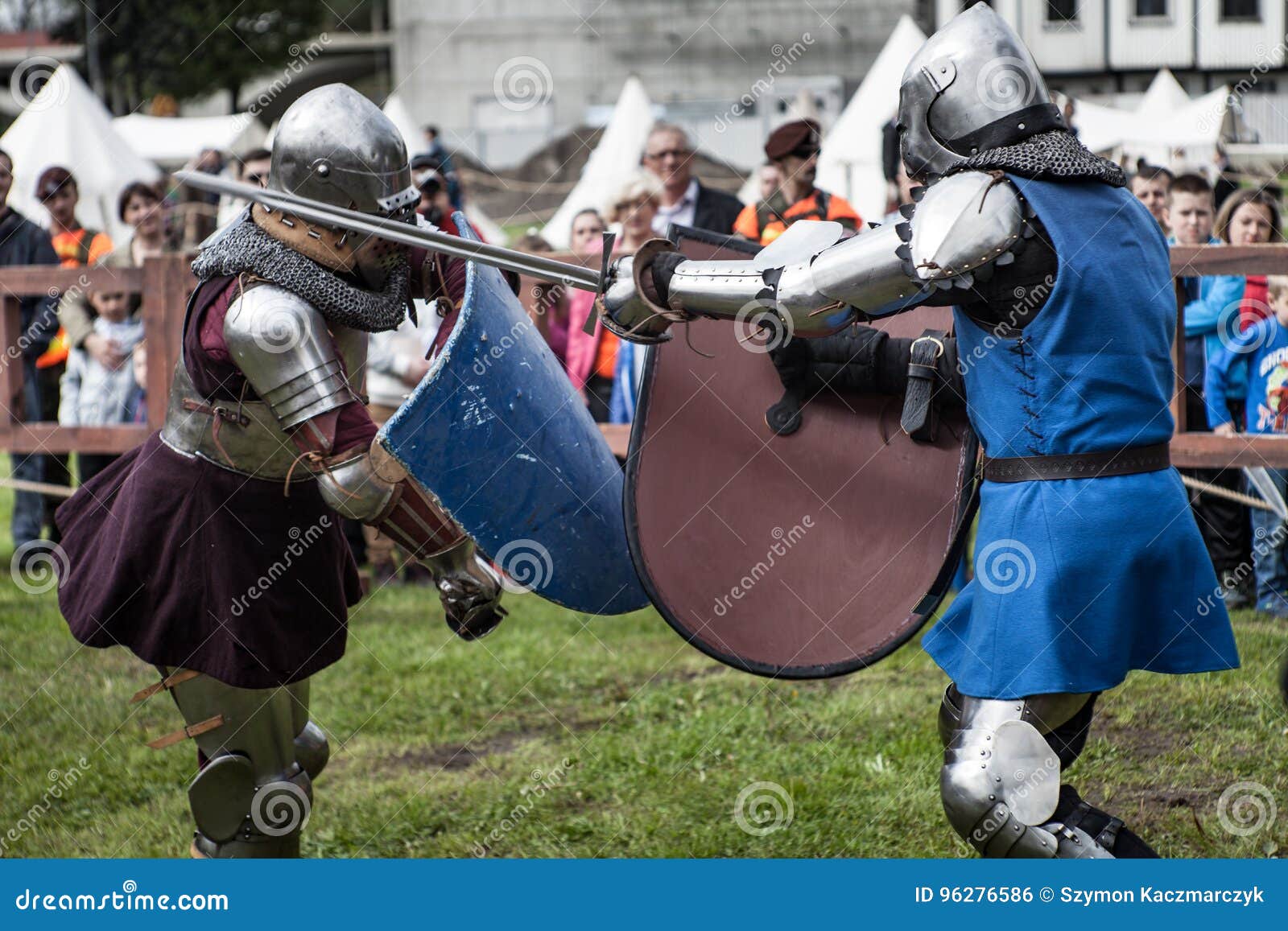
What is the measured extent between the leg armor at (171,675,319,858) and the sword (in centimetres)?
107

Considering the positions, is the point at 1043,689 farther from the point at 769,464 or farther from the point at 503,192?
the point at 503,192

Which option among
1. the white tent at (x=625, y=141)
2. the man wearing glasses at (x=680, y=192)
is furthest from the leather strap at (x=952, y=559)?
the white tent at (x=625, y=141)

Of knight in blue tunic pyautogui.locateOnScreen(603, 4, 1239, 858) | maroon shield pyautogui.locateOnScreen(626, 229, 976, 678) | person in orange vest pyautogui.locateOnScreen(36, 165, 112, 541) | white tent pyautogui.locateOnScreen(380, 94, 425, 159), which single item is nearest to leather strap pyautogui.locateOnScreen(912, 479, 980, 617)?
maroon shield pyautogui.locateOnScreen(626, 229, 976, 678)

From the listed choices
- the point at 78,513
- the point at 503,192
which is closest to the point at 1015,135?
the point at 78,513

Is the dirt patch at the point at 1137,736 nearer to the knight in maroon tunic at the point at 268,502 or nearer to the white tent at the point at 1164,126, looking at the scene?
the knight in maroon tunic at the point at 268,502

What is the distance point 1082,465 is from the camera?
9.21ft

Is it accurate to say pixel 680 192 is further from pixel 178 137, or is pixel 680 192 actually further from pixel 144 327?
pixel 178 137

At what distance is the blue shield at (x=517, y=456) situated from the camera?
306 cm

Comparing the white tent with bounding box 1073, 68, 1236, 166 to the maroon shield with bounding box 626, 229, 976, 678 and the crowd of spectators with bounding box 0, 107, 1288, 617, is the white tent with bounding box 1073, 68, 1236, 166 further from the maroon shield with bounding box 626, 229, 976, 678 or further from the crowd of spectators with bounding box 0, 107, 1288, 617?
the maroon shield with bounding box 626, 229, 976, 678

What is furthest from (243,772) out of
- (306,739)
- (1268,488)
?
(1268,488)

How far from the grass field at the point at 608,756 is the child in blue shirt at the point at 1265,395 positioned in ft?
1.25

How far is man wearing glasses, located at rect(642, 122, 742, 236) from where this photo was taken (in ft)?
22.9

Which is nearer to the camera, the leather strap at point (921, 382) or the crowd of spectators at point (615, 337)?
the leather strap at point (921, 382)

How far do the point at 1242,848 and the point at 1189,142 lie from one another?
13.2m
